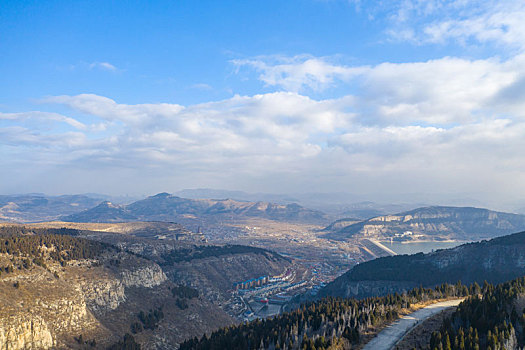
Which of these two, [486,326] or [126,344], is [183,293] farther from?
[486,326]

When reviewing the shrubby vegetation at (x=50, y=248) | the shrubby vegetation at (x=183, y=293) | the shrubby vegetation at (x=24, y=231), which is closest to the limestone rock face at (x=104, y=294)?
the shrubby vegetation at (x=50, y=248)

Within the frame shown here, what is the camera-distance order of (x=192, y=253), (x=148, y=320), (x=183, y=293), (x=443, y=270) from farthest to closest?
(x=192, y=253)
(x=443, y=270)
(x=183, y=293)
(x=148, y=320)

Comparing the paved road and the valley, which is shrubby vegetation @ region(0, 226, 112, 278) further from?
the paved road

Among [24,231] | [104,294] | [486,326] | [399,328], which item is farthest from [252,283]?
[486,326]

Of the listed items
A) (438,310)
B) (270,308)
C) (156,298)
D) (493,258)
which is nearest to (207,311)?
(156,298)

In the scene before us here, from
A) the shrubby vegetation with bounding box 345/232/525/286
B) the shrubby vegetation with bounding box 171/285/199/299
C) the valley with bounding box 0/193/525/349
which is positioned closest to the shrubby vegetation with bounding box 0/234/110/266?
the valley with bounding box 0/193/525/349

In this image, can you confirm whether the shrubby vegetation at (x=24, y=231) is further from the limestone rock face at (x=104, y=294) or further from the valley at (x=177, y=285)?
the limestone rock face at (x=104, y=294)
